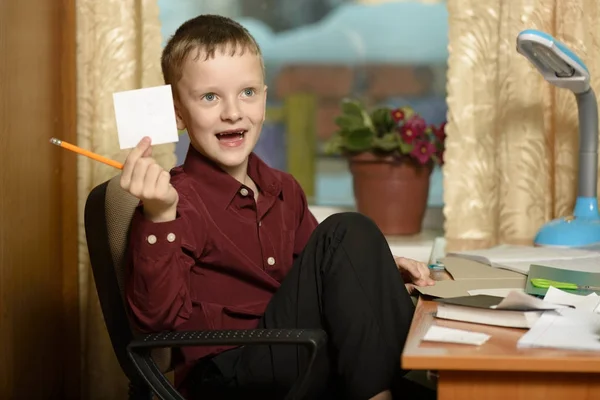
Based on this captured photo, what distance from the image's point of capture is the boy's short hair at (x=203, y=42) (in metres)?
1.44

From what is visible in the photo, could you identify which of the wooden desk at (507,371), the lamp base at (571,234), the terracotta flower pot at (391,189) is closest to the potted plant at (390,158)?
the terracotta flower pot at (391,189)

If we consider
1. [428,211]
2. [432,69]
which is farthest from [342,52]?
[428,211]

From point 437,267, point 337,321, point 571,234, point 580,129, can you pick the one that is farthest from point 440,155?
point 337,321

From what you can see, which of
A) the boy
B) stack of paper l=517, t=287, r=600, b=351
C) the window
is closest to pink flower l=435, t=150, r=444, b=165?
the window

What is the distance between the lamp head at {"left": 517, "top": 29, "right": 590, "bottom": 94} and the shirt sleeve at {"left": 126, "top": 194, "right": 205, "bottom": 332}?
91cm

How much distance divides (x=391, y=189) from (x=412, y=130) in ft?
0.60

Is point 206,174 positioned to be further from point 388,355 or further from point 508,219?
point 508,219

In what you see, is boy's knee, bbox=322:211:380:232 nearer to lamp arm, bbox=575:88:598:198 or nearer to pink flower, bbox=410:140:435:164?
lamp arm, bbox=575:88:598:198

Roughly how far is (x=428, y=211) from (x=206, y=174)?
1366mm

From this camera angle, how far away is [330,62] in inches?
113

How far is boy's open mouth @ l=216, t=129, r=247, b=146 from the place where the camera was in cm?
148

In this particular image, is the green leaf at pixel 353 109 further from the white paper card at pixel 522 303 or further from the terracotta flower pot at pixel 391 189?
the white paper card at pixel 522 303

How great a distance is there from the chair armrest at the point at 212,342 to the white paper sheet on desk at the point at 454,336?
15 centimetres

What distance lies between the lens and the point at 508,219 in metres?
2.19
